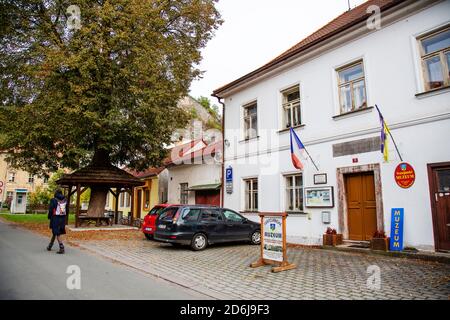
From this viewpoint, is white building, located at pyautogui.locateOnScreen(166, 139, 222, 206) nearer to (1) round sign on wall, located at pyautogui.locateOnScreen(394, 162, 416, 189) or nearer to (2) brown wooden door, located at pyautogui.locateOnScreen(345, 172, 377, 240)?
(2) brown wooden door, located at pyautogui.locateOnScreen(345, 172, 377, 240)

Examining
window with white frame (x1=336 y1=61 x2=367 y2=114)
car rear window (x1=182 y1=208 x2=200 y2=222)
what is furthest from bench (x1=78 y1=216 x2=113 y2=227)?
window with white frame (x1=336 y1=61 x2=367 y2=114)

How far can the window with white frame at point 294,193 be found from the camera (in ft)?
42.1

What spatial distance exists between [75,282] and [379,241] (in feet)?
26.1

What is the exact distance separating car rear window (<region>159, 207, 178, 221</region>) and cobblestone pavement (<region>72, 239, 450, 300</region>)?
1.11 m

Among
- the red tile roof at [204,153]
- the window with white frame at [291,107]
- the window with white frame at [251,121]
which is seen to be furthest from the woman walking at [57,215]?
the red tile roof at [204,153]

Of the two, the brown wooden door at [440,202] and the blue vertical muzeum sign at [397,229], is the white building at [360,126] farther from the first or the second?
the blue vertical muzeum sign at [397,229]

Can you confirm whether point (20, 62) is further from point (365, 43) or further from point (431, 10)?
point (431, 10)

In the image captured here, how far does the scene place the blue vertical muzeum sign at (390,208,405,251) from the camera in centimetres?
930

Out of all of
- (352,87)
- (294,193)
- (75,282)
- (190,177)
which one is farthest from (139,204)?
(75,282)

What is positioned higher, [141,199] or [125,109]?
[125,109]

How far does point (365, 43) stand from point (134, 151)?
1390cm

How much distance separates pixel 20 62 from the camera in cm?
1781

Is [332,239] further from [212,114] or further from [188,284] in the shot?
[212,114]

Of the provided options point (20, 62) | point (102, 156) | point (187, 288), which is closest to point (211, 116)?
point (102, 156)
